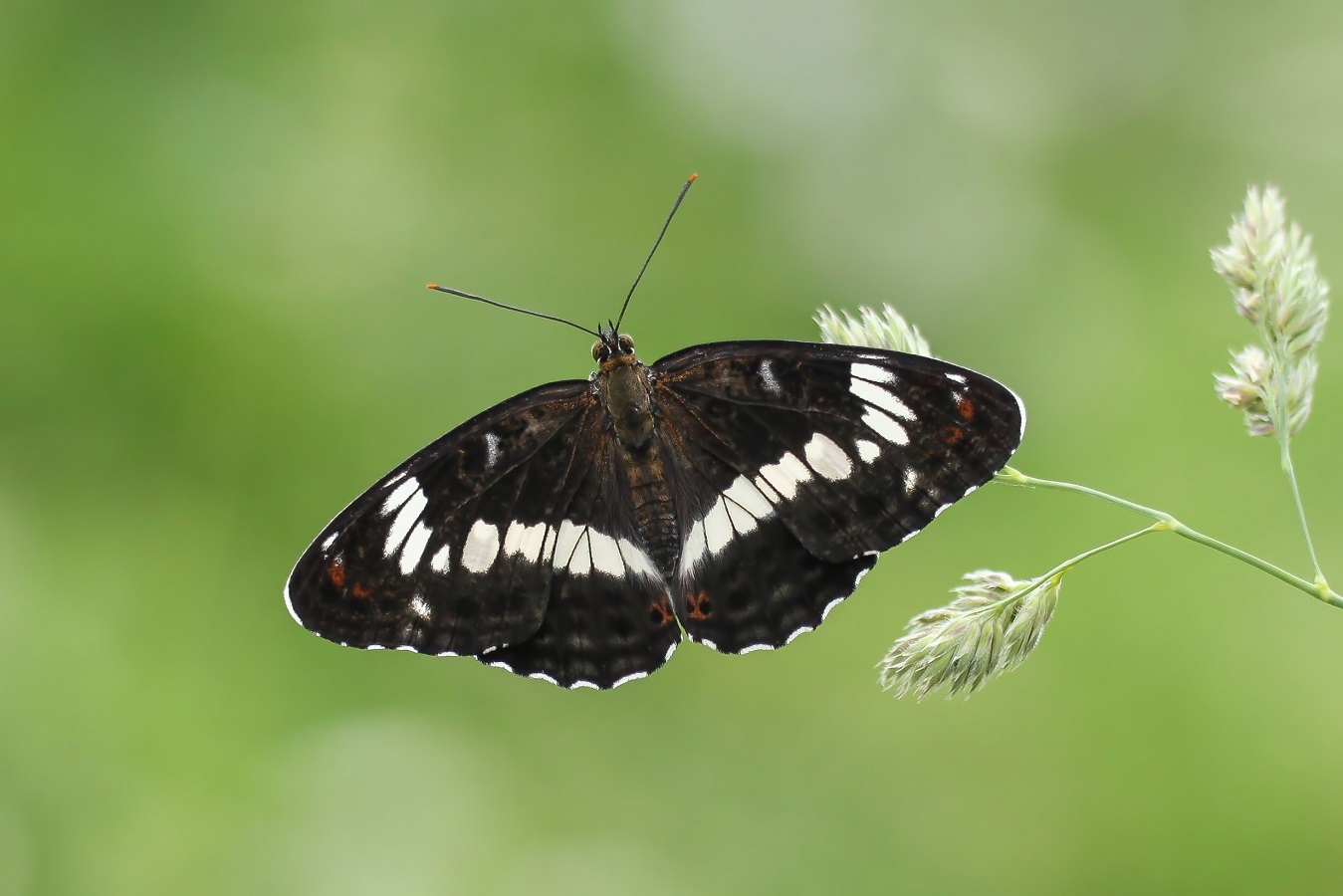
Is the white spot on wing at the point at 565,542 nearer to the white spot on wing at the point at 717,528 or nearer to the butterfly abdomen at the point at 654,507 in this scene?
the butterfly abdomen at the point at 654,507

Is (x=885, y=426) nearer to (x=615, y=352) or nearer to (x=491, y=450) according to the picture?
(x=615, y=352)

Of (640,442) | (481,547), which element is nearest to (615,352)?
(640,442)

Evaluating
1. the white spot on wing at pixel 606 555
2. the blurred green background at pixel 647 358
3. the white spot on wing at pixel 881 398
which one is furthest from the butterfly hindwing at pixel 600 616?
the blurred green background at pixel 647 358

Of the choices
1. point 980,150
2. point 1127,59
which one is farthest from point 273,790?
point 1127,59

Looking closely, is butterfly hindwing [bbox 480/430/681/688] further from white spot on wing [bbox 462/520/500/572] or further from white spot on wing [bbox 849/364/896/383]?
white spot on wing [bbox 849/364/896/383]

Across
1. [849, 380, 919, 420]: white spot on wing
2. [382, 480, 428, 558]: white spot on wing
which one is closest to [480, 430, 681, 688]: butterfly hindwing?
[382, 480, 428, 558]: white spot on wing

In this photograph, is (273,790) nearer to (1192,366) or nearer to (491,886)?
(491,886)

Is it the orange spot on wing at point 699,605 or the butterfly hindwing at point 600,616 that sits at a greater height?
the butterfly hindwing at point 600,616

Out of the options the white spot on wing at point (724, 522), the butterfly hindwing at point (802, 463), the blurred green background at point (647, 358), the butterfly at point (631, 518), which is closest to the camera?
the butterfly hindwing at point (802, 463)

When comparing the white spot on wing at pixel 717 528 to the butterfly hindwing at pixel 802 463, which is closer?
the butterfly hindwing at pixel 802 463
